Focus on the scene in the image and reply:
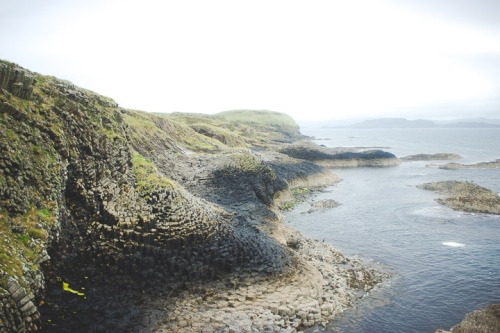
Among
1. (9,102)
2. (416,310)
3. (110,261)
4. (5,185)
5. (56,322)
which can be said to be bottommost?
(416,310)

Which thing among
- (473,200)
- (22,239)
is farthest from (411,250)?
(22,239)

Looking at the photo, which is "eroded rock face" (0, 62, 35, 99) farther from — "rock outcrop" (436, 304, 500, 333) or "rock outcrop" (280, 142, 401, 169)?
"rock outcrop" (280, 142, 401, 169)

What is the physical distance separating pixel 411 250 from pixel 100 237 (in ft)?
79.0

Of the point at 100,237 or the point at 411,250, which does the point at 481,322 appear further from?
the point at 100,237

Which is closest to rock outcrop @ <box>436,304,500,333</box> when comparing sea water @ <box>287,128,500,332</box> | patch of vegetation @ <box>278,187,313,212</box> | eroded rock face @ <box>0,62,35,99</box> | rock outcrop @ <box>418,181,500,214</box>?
sea water @ <box>287,128,500,332</box>

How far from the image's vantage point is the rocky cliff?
13.9 metres

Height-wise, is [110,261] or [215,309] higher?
[110,261]

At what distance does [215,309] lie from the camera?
16484 millimetres

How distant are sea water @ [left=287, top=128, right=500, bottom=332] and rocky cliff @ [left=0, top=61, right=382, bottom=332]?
208cm

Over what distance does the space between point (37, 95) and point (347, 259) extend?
22754 millimetres

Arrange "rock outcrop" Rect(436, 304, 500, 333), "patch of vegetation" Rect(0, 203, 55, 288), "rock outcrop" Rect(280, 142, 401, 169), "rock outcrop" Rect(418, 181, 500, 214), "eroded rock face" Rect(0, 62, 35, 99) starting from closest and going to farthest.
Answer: "patch of vegetation" Rect(0, 203, 55, 288) < "eroded rock face" Rect(0, 62, 35, 99) < "rock outcrop" Rect(436, 304, 500, 333) < "rock outcrop" Rect(418, 181, 500, 214) < "rock outcrop" Rect(280, 142, 401, 169)

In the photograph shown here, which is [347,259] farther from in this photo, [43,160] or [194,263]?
[43,160]

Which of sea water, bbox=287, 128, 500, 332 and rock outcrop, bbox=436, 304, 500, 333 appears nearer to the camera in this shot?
rock outcrop, bbox=436, 304, 500, 333

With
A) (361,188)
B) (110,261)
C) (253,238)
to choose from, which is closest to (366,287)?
(253,238)
